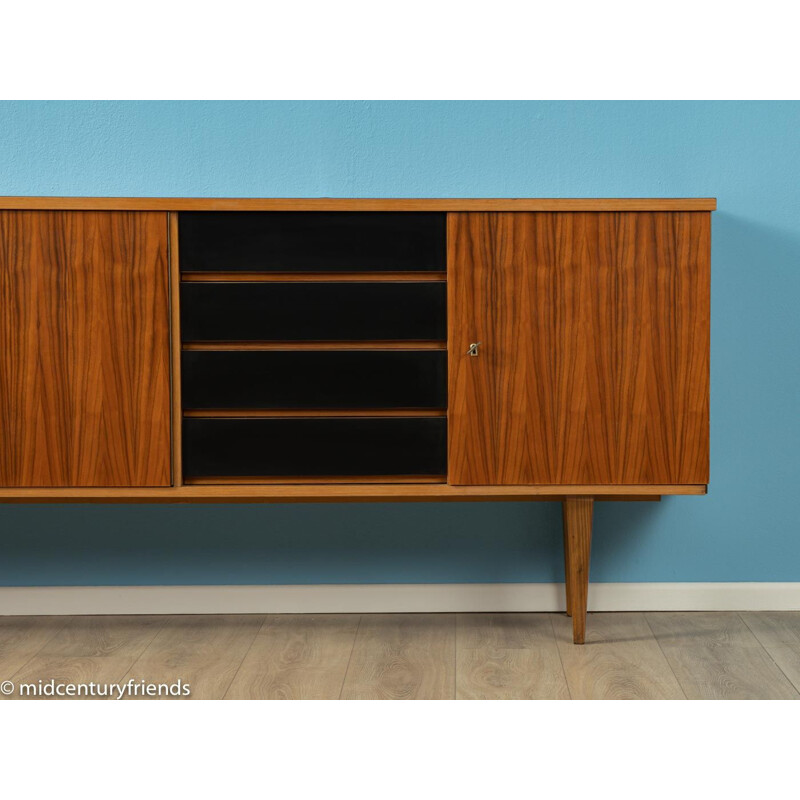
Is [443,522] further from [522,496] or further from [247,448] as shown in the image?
[247,448]

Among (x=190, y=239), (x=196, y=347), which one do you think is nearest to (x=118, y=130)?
(x=190, y=239)

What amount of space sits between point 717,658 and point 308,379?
1266 mm

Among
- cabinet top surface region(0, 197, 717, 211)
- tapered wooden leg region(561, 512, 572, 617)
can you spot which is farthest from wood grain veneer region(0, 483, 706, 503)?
cabinet top surface region(0, 197, 717, 211)

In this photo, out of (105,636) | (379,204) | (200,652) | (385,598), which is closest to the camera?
(379,204)

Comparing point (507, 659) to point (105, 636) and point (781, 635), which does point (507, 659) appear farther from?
point (105, 636)

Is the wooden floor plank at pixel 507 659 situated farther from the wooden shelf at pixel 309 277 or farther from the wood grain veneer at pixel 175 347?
the wooden shelf at pixel 309 277

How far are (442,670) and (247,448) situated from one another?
74cm

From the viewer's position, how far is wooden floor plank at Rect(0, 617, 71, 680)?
231 centimetres

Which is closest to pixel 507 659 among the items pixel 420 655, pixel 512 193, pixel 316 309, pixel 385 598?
pixel 420 655

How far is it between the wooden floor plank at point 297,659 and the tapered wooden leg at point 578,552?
24.0 inches

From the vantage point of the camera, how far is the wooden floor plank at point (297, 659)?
2.12m

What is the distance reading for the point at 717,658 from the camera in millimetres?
2297

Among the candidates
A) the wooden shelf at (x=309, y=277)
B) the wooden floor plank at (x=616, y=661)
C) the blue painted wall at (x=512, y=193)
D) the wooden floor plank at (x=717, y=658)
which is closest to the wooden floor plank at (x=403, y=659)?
the blue painted wall at (x=512, y=193)
